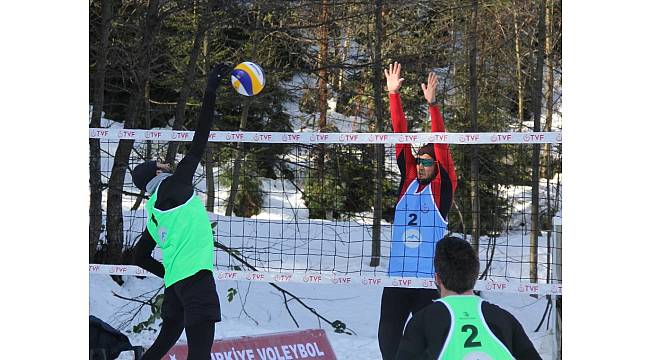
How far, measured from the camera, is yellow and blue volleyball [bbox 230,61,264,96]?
4.50 m

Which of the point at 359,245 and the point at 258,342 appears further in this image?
the point at 359,245

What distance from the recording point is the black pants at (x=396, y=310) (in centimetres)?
469

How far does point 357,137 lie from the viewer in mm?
4941

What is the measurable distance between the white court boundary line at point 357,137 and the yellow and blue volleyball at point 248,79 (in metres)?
0.49

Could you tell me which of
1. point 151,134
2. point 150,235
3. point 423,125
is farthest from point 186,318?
point 423,125

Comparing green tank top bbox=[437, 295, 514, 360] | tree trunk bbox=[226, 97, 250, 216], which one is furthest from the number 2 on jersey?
tree trunk bbox=[226, 97, 250, 216]

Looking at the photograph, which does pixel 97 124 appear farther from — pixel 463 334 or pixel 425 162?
pixel 463 334

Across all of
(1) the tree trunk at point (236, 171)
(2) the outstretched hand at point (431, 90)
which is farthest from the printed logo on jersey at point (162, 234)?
(1) the tree trunk at point (236, 171)

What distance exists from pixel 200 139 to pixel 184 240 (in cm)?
51

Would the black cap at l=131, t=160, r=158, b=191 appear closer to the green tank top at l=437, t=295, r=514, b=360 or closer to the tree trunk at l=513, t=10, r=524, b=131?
the green tank top at l=437, t=295, r=514, b=360

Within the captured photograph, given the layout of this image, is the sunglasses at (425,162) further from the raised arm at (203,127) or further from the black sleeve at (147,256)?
the black sleeve at (147,256)

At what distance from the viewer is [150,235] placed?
4418 mm
